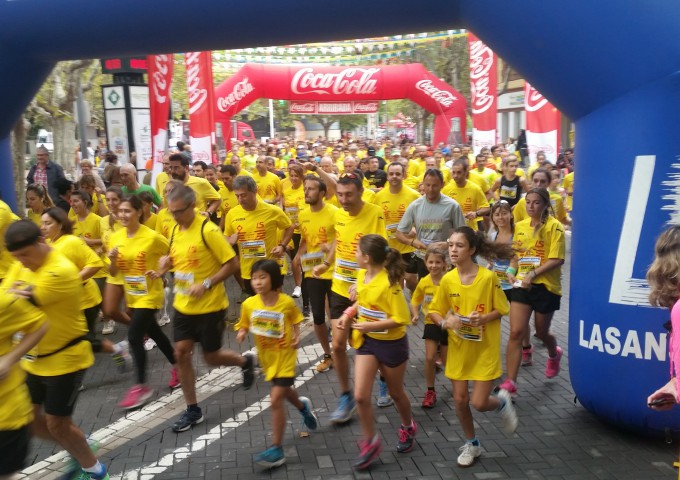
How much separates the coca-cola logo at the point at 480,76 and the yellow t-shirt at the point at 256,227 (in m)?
10.0

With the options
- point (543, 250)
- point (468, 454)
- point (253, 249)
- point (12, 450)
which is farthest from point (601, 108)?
point (12, 450)

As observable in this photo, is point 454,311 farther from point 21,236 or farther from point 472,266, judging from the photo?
point 21,236

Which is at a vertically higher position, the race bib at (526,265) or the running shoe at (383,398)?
the race bib at (526,265)

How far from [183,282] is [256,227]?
1645mm

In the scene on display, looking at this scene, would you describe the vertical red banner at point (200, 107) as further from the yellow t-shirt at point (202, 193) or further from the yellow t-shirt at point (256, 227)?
the yellow t-shirt at point (256, 227)

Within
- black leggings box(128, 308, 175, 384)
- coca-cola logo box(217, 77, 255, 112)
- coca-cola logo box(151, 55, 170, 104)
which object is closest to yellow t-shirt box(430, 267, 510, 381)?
black leggings box(128, 308, 175, 384)

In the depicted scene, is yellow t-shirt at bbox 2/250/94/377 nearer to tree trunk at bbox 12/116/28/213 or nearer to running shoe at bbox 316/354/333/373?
running shoe at bbox 316/354/333/373

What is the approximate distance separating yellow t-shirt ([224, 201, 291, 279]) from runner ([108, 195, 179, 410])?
3.48 ft

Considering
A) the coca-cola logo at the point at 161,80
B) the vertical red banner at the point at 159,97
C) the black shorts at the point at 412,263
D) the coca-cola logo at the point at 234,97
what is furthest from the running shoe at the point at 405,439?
the coca-cola logo at the point at 234,97

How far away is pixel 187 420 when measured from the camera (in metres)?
5.16

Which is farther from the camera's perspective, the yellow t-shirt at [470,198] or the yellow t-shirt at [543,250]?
the yellow t-shirt at [470,198]

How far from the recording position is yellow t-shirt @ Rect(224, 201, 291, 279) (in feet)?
22.2

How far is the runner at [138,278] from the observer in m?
5.59

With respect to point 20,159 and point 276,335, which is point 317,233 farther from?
point 20,159
